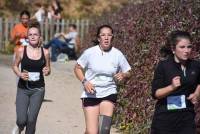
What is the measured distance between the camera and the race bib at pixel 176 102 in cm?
648

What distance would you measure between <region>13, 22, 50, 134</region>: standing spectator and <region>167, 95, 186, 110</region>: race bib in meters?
2.56

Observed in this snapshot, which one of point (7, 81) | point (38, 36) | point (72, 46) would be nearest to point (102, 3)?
point (72, 46)

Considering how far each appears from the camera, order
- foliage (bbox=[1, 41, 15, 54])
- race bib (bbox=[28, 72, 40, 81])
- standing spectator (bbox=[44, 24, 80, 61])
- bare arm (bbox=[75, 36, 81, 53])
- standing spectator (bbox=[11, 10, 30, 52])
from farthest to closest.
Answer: foliage (bbox=[1, 41, 15, 54])
bare arm (bbox=[75, 36, 81, 53])
standing spectator (bbox=[44, 24, 80, 61])
standing spectator (bbox=[11, 10, 30, 52])
race bib (bbox=[28, 72, 40, 81])

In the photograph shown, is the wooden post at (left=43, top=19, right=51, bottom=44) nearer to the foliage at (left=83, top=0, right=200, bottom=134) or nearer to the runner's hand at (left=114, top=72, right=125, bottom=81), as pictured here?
the foliage at (left=83, top=0, right=200, bottom=134)

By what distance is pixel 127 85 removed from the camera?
35.9ft

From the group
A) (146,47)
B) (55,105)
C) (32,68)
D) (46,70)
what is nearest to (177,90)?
(46,70)

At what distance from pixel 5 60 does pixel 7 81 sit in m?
5.49

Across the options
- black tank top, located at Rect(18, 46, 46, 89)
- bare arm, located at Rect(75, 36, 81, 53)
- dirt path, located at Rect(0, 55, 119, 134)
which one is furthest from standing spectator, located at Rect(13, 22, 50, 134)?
bare arm, located at Rect(75, 36, 81, 53)

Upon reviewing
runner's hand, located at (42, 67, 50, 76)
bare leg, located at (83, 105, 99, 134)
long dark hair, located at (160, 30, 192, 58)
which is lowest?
bare leg, located at (83, 105, 99, 134)

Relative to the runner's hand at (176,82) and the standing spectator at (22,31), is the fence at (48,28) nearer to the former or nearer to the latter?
the standing spectator at (22,31)

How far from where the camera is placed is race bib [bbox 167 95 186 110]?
648 cm

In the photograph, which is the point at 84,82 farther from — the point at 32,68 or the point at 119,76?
the point at 32,68

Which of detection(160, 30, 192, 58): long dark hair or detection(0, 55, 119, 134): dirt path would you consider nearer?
detection(160, 30, 192, 58): long dark hair

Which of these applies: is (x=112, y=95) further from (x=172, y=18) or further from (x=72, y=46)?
(x=72, y=46)
